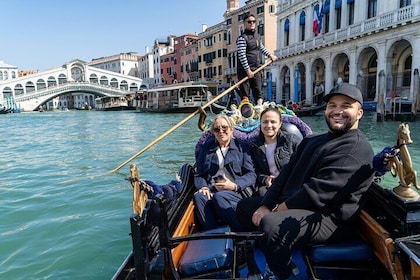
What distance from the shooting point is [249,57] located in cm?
314

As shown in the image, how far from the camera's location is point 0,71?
43.1 m

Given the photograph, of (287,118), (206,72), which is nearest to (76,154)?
(287,118)

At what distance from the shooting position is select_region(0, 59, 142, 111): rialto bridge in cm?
2891

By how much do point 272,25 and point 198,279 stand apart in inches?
861

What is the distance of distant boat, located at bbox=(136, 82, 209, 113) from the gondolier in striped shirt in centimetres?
1420

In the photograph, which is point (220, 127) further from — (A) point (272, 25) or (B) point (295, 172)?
(A) point (272, 25)

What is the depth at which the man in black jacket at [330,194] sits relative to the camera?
3.89ft

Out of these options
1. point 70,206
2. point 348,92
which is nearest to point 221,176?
point 348,92

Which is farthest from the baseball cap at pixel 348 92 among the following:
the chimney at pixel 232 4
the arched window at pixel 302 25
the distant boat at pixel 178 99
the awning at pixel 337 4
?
the chimney at pixel 232 4

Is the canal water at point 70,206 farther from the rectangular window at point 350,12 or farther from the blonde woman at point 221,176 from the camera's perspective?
the rectangular window at point 350,12

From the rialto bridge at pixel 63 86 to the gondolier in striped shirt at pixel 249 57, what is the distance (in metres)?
28.0

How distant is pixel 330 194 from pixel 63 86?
31.3 m

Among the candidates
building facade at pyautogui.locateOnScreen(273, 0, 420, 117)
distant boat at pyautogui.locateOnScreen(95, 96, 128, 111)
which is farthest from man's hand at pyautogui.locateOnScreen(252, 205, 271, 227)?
distant boat at pyautogui.locateOnScreen(95, 96, 128, 111)

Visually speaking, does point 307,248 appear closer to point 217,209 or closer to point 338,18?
point 217,209
